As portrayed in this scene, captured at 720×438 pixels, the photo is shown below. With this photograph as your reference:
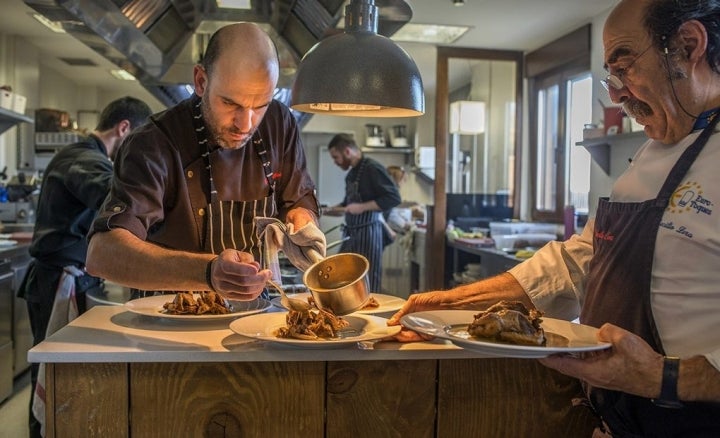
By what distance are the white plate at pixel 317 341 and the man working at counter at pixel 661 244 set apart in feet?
1.22

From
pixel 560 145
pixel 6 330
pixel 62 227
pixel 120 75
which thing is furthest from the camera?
pixel 120 75

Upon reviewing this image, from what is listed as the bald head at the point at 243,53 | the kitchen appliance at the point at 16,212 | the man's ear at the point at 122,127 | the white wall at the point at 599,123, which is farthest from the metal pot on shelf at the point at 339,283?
the kitchen appliance at the point at 16,212

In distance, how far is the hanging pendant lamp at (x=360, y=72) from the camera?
5.70ft

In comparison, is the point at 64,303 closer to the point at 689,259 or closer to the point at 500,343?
the point at 500,343

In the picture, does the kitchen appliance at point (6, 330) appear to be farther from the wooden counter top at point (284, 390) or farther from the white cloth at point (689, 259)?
the white cloth at point (689, 259)

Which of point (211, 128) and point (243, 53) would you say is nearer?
point (243, 53)

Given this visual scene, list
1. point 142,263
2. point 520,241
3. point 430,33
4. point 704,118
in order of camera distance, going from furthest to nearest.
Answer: point 430,33 < point 520,241 < point 142,263 < point 704,118

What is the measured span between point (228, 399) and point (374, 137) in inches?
352

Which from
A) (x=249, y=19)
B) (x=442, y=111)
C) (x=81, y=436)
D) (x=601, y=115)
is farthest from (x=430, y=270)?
(x=81, y=436)

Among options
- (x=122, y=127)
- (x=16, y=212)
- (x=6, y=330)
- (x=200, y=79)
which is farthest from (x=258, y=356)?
(x=16, y=212)

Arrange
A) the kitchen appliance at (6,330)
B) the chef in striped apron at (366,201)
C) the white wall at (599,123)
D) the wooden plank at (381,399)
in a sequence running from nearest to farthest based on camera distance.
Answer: the wooden plank at (381,399) → the kitchen appliance at (6,330) → the white wall at (599,123) → the chef in striped apron at (366,201)

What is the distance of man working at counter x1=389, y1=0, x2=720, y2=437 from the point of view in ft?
3.60

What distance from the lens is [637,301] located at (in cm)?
125

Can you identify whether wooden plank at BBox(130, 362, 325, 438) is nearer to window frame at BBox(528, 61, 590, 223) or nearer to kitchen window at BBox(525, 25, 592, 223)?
kitchen window at BBox(525, 25, 592, 223)
